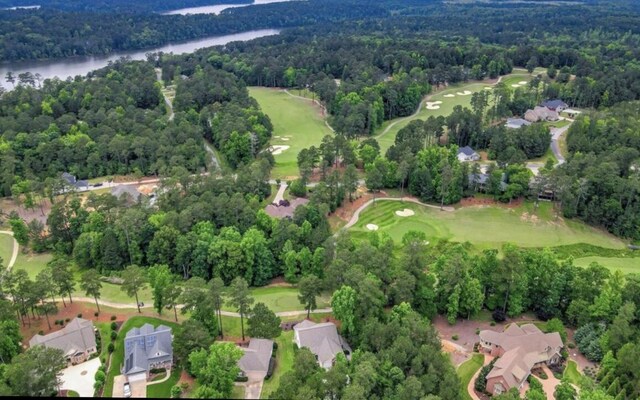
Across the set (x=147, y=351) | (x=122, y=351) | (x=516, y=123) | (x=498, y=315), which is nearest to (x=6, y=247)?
(x=122, y=351)

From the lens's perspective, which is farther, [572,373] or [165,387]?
[572,373]

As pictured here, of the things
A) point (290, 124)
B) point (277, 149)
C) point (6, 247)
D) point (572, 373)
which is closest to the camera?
point (572, 373)

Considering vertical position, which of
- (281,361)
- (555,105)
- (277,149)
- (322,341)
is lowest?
(281,361)

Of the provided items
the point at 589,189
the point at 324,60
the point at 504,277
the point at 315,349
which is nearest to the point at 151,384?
the point at 315,349

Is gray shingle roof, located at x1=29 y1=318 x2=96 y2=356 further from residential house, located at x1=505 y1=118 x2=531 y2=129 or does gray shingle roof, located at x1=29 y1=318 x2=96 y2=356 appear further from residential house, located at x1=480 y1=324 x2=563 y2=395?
residential house, located at x1=505 y1=118 x2=531 y2=129

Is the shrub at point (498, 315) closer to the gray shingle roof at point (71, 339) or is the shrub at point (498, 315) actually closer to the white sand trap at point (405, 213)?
the white sand trap at point (405, 213)

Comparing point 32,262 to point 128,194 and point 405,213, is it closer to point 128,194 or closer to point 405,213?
point 128,194

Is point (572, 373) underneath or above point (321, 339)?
underneath

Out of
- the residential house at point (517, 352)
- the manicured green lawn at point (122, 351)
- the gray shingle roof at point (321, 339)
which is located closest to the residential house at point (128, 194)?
the manicured green lawn at point (122, 351)

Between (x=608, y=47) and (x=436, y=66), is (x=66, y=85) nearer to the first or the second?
(x=436, y=66)
